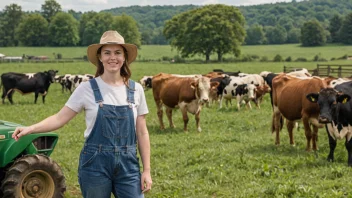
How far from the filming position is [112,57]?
13.9 feet

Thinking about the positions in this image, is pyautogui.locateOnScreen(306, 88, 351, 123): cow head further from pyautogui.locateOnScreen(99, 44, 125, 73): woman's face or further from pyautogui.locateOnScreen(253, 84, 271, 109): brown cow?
pyautogui.locateOnScreen(253, 84, 271, 109): brown cow

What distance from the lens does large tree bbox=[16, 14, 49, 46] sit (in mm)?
121488

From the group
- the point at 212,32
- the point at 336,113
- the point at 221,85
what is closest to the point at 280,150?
the point at 336,113

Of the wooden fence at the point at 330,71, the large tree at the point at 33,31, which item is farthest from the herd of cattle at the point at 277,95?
the large tree at the point at 33,31

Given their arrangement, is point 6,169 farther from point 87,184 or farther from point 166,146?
point 166,146

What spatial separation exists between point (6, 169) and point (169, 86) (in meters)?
10.0

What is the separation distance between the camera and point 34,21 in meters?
121

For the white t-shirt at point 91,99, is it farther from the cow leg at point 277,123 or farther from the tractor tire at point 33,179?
the cow leg at point 277,123

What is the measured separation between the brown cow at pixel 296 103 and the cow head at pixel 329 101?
3.35ft

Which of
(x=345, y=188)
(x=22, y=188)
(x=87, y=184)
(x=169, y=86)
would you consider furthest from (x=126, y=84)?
(x=169, y=86)

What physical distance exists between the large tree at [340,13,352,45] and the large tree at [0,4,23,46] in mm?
83945

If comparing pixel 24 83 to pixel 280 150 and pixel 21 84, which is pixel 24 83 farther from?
pixel 280 150

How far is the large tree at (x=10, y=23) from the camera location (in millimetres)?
130875

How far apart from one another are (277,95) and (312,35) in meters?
111
